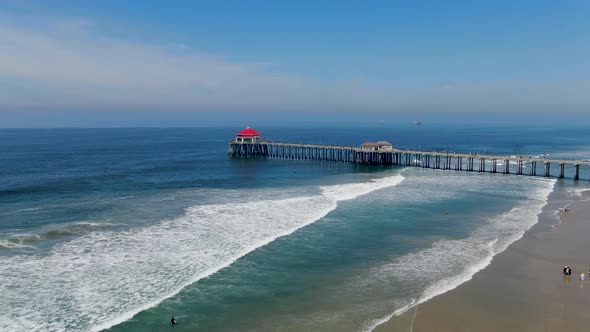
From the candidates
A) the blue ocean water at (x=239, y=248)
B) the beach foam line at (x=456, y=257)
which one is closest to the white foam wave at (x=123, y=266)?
the blue ocean water at (x=239, y=248)

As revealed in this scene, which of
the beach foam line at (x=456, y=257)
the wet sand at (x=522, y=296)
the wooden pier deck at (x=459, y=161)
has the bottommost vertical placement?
the wet sand at (x=522, y=296)

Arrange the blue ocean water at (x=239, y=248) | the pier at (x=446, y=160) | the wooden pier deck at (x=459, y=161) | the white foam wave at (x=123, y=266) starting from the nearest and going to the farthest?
the white foam wave at (x=123, y=266) < the blue ocean water at (x=239, y=248) < the wooden pier deck at (x=459, y=161) < the pier at (x=446, y=160)

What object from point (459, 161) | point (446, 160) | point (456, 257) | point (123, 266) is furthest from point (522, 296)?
point (446, 160)

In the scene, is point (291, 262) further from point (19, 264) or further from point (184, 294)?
point (19, 264)

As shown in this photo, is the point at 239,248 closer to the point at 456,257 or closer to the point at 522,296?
the point at 456,257

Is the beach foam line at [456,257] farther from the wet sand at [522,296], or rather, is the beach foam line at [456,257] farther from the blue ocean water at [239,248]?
the wet sand at [522,296]

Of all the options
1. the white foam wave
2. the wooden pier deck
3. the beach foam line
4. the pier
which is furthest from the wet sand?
the pier

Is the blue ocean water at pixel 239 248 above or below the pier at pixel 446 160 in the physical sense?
below
